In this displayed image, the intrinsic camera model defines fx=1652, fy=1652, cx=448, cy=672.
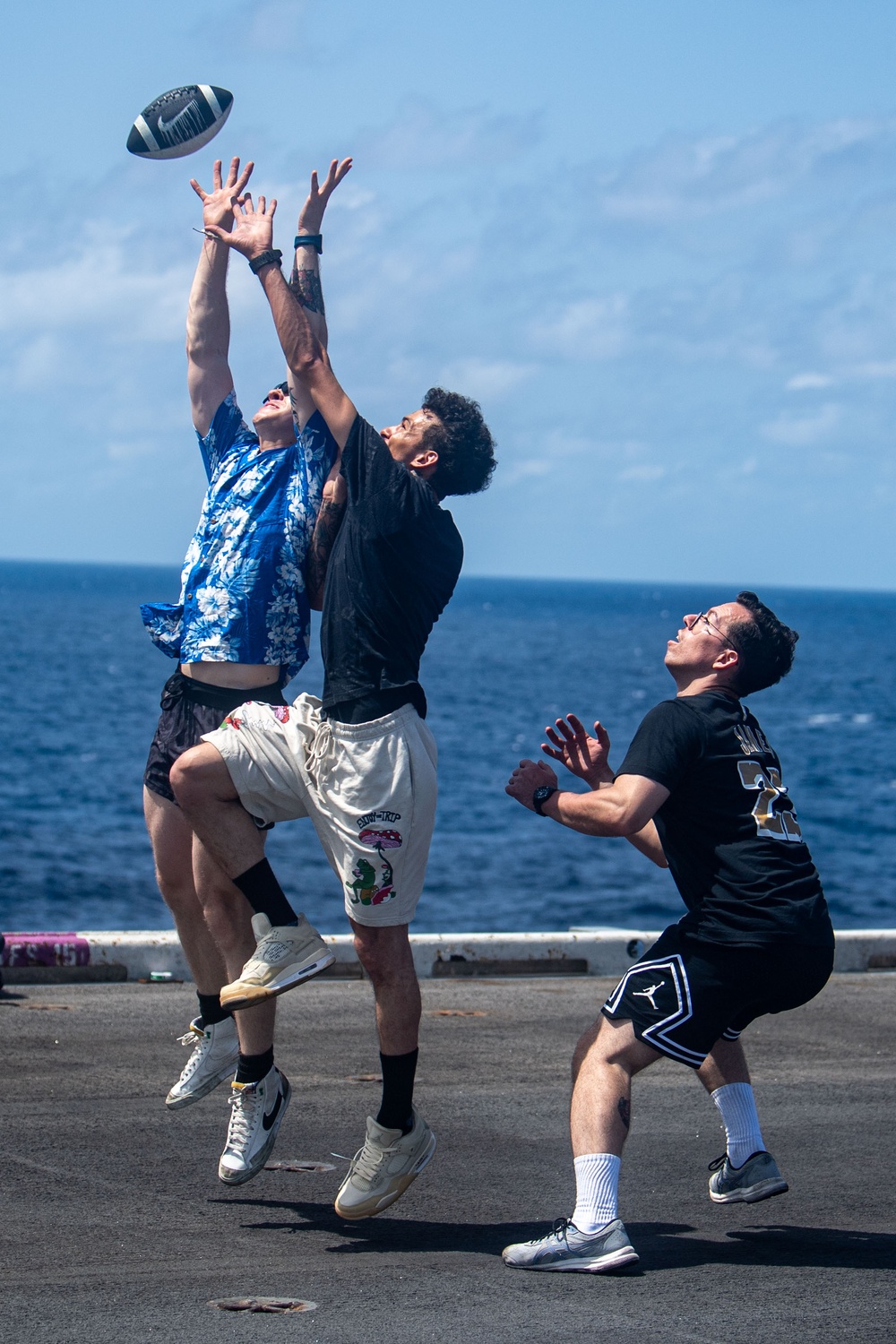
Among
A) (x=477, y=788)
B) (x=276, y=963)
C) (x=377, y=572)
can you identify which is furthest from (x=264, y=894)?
(x=477, y=788)

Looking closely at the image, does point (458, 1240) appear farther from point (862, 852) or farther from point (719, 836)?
point (862, 852)

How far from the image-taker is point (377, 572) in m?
4.77

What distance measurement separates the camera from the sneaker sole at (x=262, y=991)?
15.2 ft

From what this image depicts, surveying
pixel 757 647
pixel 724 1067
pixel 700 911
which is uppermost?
pixel 757 647

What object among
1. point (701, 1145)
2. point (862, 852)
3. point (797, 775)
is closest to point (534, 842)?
point (862, 852)

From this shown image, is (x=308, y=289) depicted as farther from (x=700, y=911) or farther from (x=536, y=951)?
(x=536, y=951)

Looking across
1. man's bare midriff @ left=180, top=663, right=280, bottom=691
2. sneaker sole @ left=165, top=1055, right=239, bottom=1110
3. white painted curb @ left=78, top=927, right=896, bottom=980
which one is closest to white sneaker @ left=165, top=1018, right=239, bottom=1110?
sneaker sole @ left=165, top=1055, right=239, bottom=1110

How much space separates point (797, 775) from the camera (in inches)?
1991

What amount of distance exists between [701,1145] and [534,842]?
3168 cm

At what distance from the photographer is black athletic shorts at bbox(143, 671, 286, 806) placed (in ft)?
17.7

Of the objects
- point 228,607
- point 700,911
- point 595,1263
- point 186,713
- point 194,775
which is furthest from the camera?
point 186,713

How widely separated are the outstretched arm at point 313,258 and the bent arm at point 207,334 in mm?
593

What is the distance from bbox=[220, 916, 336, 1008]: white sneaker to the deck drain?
95cm

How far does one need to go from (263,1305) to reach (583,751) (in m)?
1.81
